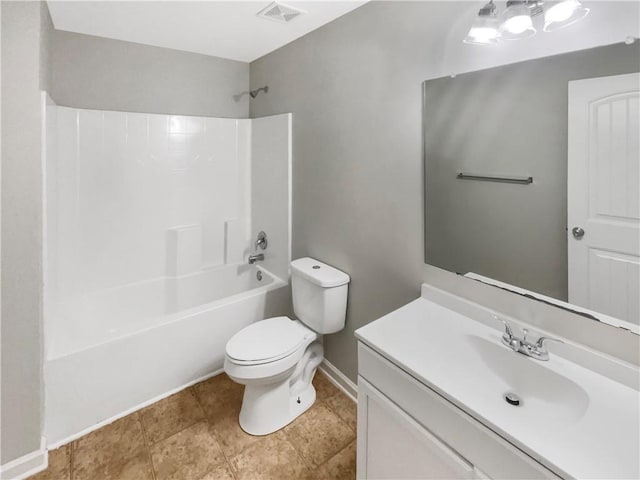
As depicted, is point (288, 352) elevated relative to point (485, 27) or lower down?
lower down

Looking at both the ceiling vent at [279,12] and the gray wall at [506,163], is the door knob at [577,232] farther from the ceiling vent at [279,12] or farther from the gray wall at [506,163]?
the ceiling vent at [279,12]

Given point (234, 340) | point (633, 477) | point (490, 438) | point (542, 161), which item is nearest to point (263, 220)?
point (234, 340)

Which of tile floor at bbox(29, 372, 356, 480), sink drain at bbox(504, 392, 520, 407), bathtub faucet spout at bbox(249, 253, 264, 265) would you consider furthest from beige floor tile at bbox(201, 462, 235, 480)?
bathtub faucet spout at bbox(249, 253, 264, 265)

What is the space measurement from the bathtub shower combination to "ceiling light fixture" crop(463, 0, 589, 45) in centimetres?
145

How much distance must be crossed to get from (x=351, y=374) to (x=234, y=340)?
775 mm

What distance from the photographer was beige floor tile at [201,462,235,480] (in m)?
1.58

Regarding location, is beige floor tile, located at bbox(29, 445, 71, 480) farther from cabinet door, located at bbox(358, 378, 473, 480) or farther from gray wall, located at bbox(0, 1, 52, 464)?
cabinet door, located at bbox(358, 378, 473, 480)

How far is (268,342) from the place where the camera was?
186cm

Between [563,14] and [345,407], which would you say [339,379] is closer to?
[345,407]

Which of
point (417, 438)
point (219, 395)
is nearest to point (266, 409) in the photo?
point (219, 395)

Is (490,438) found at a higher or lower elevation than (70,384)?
higher

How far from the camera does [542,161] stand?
1.16 m

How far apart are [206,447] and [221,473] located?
193 mm

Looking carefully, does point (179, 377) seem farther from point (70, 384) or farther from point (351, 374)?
point (351, 374)
